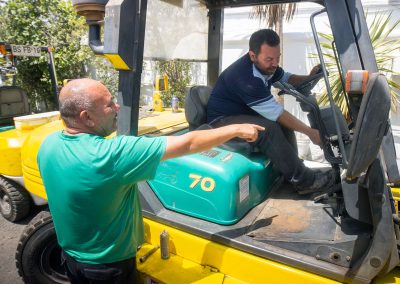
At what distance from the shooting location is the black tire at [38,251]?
293 centimetres

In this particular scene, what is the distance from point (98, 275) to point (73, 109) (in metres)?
0.94

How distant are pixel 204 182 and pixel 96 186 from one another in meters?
0.68

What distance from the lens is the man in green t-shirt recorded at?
1.73m

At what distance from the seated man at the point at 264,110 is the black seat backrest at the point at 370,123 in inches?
39.4

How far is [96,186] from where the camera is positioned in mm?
1735

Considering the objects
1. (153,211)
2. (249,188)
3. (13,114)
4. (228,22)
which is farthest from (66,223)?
(228,22)

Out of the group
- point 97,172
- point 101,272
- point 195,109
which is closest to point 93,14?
point 97,172

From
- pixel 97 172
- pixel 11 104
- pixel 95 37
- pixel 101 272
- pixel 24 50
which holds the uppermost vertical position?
pixel 24 50

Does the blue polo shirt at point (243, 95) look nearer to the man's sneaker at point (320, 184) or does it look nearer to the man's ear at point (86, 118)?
the man's sneaker at point (320, 184)

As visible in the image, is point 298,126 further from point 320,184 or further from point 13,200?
point 13,200

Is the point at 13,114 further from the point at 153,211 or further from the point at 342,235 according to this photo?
the point at 342,235

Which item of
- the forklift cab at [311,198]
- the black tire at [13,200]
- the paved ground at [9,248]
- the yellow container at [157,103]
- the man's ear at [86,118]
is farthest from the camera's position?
the black tire at [13,200]

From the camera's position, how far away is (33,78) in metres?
10.7

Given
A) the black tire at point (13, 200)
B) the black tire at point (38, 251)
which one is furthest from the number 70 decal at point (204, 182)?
the black tire at point (13, 200)
